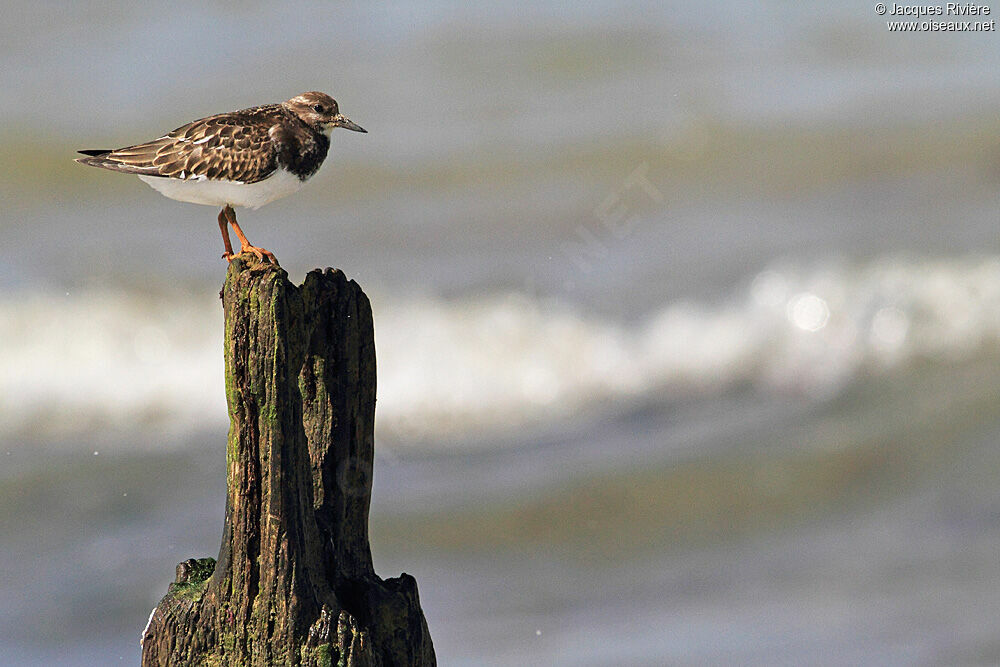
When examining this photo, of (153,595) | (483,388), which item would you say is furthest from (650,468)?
(153,595)

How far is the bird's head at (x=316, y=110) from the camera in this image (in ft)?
32.8

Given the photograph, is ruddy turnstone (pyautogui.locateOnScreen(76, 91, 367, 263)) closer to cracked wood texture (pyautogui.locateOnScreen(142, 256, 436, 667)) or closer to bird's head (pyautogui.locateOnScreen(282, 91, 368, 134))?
bird's head (pyautogui.locateOnScreen(282, 91, 368, 134))

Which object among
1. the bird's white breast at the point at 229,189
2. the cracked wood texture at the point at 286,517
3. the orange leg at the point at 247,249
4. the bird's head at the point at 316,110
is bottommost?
the cracked wood texture at the point at 286,517

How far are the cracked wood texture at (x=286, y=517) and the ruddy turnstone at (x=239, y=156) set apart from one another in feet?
5.54

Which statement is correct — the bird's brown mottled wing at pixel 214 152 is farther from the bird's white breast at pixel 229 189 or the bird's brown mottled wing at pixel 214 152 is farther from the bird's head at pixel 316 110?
the bird's head at pixel 316 110

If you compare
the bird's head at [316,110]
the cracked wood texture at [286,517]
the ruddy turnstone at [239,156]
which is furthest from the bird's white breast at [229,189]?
the cracked wood texture at [286,517]

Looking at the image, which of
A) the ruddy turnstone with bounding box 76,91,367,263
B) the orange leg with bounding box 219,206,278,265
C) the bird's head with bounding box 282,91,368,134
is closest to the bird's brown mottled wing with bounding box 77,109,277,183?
the ruddy turnstone with bounding box 76,91,367,263

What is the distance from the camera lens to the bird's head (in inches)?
393

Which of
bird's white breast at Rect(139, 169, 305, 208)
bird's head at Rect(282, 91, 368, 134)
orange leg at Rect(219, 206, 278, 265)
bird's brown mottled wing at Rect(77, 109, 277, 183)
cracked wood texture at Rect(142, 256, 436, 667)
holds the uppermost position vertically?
bird's head at Rect(282, 91, 368, 134)

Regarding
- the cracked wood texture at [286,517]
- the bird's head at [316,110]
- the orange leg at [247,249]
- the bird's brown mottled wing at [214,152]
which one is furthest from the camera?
the bird's head at [316,110]

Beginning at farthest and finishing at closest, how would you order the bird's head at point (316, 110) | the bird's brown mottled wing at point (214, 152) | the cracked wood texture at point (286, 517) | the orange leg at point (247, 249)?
1. the bird's head at point (316, 110)
2. the bird's brown mottled wing at point (214, 152)
3. the orange leg at point (247, 249)
4. the cracked wood texture at point (286, 517)

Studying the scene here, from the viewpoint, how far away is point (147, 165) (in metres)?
Result: 9.95

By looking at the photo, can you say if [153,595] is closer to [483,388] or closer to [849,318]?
[483,388]

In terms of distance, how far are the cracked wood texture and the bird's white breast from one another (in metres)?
1.71
